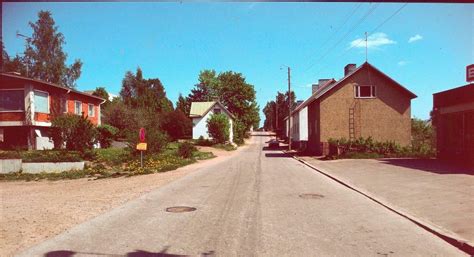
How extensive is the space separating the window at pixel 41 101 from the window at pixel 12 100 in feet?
3.27

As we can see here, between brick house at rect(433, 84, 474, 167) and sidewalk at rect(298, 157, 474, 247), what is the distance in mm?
5411

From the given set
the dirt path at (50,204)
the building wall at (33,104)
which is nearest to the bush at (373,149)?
the dirt path at (50,204)

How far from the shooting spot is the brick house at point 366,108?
115ft

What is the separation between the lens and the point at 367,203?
1154cm

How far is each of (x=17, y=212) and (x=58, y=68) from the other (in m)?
45.2

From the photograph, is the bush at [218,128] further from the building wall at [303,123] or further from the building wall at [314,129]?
the building wall at [314,129]

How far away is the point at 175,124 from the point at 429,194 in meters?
52.0

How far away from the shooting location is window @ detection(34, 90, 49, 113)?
31.1 metres

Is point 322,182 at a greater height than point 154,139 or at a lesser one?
lesser

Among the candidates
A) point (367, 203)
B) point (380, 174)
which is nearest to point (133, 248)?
point (367, 203)

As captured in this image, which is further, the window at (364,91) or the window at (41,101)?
the window at (364,91)

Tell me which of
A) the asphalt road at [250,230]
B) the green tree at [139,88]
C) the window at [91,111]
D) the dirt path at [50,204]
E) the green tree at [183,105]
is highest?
the green tree at [139,88]

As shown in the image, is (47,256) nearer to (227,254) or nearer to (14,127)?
(227,254)

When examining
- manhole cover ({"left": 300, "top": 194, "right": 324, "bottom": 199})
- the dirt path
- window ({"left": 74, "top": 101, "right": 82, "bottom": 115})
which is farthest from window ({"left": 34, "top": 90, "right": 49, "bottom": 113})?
manhole cover ({"left": 300, "top": 194, "right": 324, "bottom": 199})
